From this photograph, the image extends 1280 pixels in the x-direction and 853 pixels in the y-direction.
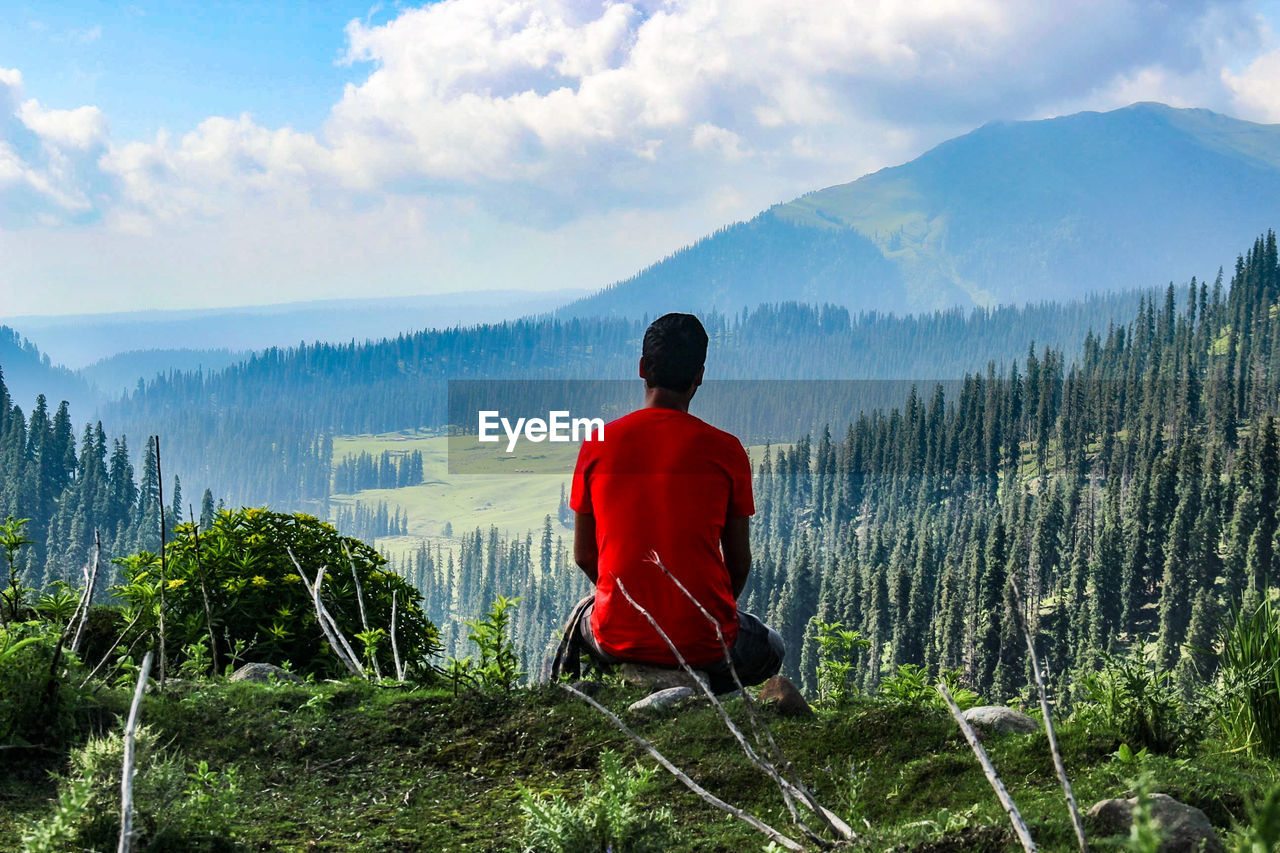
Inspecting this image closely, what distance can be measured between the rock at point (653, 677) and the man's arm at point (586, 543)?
0.67 m

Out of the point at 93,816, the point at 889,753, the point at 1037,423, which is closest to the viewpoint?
the point at 93,816

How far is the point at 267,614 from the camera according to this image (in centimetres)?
841

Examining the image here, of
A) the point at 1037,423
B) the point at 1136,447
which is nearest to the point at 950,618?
the point at 1136,447

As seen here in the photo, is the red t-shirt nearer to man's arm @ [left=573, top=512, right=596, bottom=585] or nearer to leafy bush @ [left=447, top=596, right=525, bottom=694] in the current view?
man's arm @ [left=573, top=512, right=596, bottom=585]

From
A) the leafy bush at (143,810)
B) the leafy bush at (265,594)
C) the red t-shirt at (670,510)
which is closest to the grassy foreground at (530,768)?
the leafy bush at (143,810)

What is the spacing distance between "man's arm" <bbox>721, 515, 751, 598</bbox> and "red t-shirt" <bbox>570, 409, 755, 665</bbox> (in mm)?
191

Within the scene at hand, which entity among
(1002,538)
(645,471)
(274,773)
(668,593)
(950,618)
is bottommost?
(950,618)

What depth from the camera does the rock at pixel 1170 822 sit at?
3162 mm

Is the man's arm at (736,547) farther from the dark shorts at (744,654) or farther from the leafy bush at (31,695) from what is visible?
the leafy bush at (31,695)

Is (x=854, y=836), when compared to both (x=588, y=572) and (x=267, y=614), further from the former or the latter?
(x=267, y=614)

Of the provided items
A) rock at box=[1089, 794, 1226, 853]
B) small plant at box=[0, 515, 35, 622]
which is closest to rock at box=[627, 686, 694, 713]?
rock at box=[1089, 794, 1226, 853]

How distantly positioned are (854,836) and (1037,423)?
169 meters

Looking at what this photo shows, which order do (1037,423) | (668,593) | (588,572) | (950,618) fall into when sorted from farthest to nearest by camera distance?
(1037,423)
(950,618)
(588,572)
(668,593)

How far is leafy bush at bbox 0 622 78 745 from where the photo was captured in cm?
508
